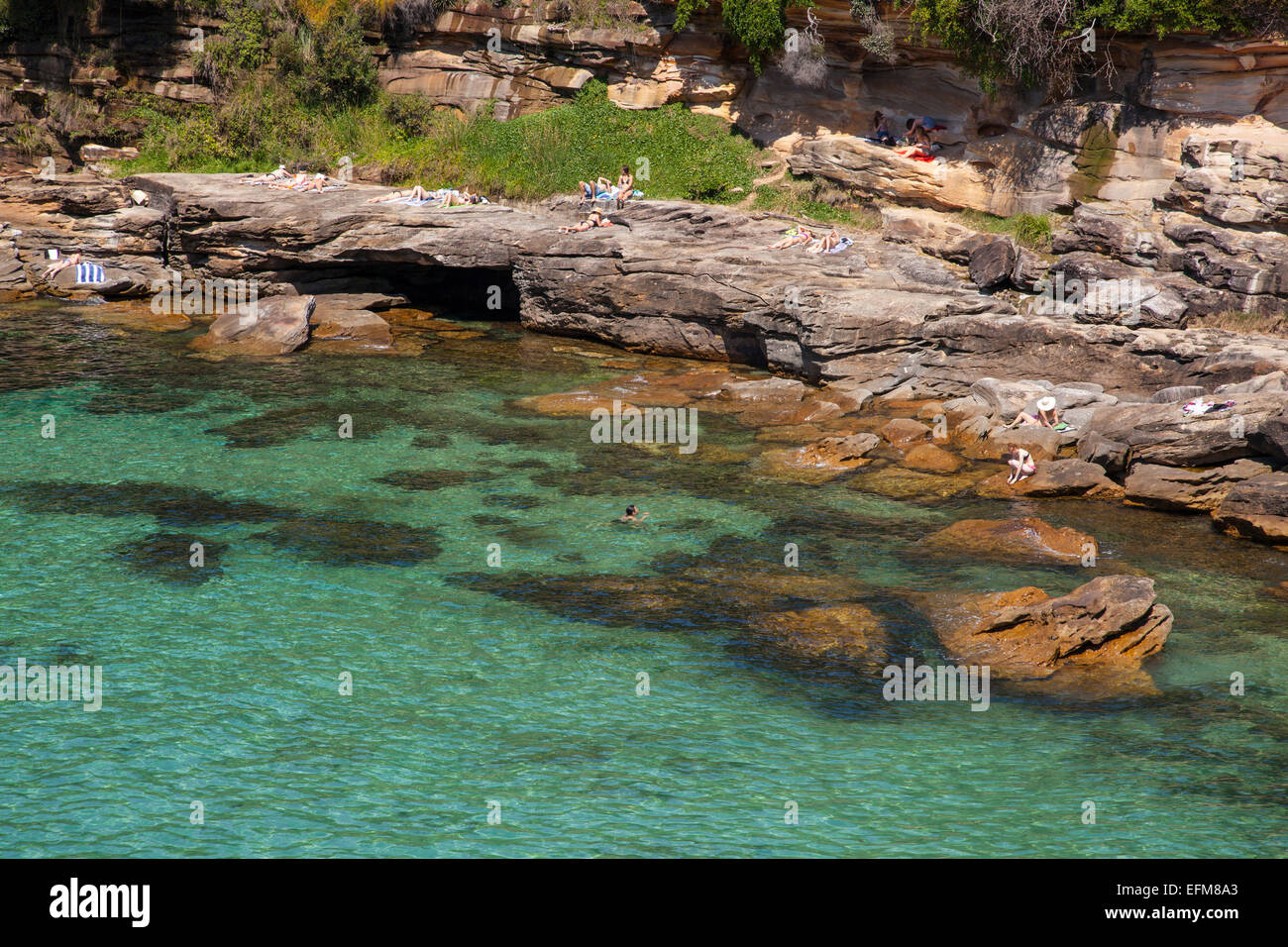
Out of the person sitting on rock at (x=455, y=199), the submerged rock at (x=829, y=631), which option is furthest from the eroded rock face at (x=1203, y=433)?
the person sitting on rock at (x=455, y=199)

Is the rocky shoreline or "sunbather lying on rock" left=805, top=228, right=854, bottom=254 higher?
"sunbather lying on rock" left=805, top=228, right=854, bottom=254

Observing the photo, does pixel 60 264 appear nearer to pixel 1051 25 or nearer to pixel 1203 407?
pixel 1051 25

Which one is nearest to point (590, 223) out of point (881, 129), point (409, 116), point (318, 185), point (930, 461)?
point (318, 185)

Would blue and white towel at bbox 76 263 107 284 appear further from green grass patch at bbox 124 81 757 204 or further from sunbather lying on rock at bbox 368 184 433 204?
sunbather lying on rock at bbox 368 184 433 204

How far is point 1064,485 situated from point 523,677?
11457 millimetres

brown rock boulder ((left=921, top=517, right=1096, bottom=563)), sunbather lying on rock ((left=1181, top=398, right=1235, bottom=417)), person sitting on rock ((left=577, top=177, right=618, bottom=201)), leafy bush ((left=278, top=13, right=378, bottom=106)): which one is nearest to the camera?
brown rock boulder ((left=921, top=517, right=1096, bottom=563))

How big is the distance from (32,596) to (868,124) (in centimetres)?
2766

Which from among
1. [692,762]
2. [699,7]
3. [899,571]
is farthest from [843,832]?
[699,7]

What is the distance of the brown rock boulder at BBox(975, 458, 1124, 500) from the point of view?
64.1ft

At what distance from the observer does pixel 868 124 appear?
33.7 metres

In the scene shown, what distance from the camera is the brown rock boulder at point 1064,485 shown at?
64.1 ft

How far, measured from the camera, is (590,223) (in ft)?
98.7

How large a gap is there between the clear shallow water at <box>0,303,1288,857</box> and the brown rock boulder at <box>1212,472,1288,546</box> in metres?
0.46

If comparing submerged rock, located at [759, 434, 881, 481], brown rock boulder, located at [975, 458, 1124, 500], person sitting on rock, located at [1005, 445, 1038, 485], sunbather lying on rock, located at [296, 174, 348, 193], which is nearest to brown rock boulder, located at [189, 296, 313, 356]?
sunbather lying on rock, located at [296, 174, 348, 193]
